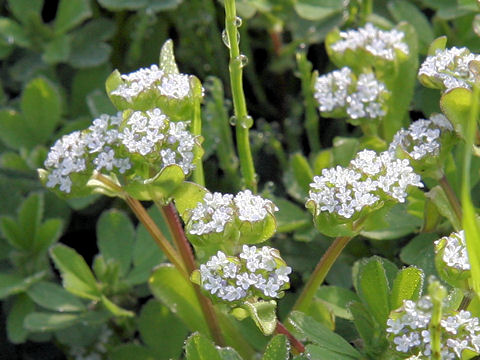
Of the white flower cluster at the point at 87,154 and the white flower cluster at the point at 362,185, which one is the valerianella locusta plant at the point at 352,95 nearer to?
the white flower cluster at the point at 362,185

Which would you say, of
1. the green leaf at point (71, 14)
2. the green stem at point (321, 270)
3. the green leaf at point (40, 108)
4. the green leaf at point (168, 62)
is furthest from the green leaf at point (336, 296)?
the green leaf at point (71, 14)

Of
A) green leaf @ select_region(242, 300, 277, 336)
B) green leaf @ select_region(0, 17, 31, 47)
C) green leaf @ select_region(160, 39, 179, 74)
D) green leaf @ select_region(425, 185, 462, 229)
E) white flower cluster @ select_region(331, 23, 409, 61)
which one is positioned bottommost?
green leaf @ select_region(0, 17, 31, 47)

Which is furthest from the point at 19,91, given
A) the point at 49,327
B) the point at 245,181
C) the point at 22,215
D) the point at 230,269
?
the point at 230,269

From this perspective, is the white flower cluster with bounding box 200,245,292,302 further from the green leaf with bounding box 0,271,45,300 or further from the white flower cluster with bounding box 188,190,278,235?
the green leaf with bounding box 0,271,45,300

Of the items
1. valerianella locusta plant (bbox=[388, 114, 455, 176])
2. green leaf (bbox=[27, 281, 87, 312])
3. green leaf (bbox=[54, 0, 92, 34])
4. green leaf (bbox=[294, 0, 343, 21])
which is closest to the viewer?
valerianella locusta plant (bbox=[388, 114, 455, 176])

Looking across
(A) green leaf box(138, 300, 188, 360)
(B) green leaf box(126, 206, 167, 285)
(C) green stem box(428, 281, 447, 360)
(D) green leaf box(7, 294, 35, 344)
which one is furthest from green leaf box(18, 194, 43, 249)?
(C) green stem box(428, 281, 447, 360)

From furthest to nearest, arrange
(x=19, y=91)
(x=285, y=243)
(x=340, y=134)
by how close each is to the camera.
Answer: (x=19, y=91), (x=340, y=134), (x=285, y=243)

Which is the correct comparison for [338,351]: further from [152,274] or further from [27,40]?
[27,40]
